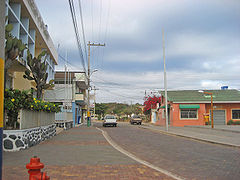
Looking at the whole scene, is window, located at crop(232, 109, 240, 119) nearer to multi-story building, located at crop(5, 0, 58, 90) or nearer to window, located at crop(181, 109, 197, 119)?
window, located at crop(181, 109, 197, 119)

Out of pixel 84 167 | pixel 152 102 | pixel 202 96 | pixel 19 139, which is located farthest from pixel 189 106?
pixel 84 167

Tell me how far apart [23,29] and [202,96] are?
91.3ft

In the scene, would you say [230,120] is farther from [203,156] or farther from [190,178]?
[190,178]

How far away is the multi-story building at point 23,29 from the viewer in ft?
48.4

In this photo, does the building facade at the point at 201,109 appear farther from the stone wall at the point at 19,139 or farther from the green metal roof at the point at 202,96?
the stone wall at the point at 19,139

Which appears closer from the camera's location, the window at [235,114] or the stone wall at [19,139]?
the stone wall at [19,139]

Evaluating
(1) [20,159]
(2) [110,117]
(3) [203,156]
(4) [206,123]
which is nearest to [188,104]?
(4) [206,123]

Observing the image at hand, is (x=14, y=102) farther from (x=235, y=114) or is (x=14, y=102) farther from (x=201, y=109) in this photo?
(x=235, y=114)

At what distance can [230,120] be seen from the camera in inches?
1393

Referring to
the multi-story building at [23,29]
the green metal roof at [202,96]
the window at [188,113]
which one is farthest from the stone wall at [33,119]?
the window at [188,113]

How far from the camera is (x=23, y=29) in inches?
640

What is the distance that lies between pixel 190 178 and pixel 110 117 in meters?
28.8

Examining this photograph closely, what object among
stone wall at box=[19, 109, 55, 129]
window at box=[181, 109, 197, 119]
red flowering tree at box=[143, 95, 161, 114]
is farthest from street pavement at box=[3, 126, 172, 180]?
red flowering tree at box=[143, 95, 161, 114]

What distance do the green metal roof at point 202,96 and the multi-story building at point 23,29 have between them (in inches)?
820
